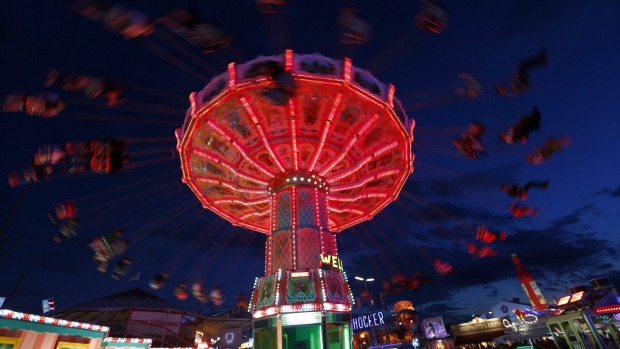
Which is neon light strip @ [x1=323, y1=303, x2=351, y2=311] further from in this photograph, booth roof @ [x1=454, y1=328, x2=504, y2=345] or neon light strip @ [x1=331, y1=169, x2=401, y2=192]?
booth roof @ [x1=454, y1=328, x2=504, y2=345]

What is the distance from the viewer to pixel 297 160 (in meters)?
20.6

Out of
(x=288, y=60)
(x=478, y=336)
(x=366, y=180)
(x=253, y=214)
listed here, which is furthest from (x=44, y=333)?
(x=478, y=336)

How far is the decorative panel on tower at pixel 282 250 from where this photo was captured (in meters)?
18.4

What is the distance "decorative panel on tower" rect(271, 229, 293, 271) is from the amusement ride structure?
6 cm

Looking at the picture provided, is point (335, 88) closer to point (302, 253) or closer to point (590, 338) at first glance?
point (302, 253)

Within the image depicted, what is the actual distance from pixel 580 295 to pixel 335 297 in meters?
18.0

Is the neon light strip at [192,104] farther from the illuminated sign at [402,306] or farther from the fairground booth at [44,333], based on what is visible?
the illuminated sign at [402,306]

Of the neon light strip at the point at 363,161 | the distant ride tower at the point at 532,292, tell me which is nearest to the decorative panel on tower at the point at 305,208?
the neon light strip at the point at 363,161

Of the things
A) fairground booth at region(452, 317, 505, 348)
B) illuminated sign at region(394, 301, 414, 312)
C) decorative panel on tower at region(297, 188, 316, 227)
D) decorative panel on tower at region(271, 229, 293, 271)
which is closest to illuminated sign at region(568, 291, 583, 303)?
fairground booth at region(452, 317, 505, 348)

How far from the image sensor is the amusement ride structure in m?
16.4

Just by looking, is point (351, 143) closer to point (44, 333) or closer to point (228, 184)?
point (228, 184)

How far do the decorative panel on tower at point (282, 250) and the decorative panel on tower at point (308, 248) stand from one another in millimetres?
506

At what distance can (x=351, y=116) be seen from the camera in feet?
61.5

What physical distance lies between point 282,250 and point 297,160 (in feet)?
18.3
